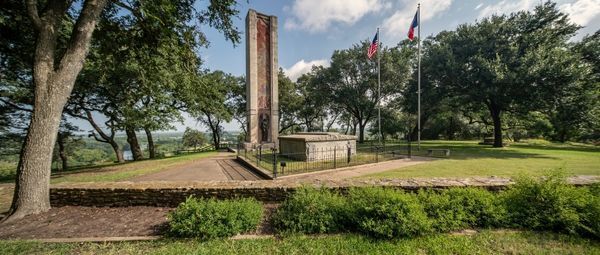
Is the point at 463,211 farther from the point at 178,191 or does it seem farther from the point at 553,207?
the point at 178,191

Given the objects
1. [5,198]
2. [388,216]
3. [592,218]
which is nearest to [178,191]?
[388,216]

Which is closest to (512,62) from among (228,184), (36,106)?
(228,184)

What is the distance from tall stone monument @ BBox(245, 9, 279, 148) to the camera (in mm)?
20906

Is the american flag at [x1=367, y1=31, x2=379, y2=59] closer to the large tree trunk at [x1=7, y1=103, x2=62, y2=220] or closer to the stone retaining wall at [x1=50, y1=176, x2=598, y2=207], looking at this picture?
the stone retaining wall at [x1=50, y1=176, x2=598, y2=207]

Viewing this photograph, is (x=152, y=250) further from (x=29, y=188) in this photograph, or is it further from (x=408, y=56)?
(x=408, y=56)

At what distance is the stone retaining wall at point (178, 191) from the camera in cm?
512

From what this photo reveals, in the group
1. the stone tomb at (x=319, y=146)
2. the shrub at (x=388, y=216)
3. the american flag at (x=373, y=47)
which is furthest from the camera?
the american flag at (x=373, y=47)

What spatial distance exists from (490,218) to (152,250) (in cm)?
601

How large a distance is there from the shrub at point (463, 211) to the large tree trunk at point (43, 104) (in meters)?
8.24

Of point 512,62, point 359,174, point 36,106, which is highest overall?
point 512,62

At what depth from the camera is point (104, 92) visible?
595 inches

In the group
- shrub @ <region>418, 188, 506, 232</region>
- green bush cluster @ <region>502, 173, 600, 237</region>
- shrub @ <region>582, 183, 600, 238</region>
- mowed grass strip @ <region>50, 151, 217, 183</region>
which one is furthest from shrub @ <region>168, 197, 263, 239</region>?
mowed grass strip @ <region>50, 151, 217, 183</region>

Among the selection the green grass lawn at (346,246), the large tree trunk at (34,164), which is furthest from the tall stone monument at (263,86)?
the green grass lawn at (346,246)

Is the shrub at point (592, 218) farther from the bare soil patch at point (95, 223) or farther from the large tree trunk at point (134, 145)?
the large tree trunk at point (134, 145)
